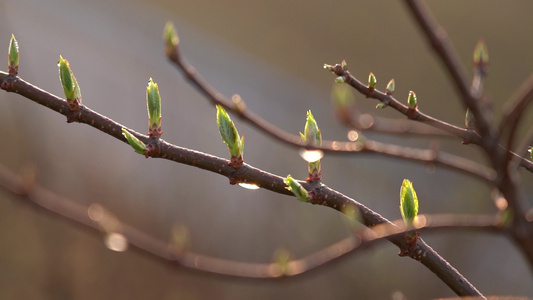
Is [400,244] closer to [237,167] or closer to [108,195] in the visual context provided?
[237,167]

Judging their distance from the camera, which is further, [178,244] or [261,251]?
[261,251]

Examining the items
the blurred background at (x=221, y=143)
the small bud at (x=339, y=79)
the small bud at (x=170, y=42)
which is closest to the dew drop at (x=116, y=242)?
the small bud at (x=170, y=42)

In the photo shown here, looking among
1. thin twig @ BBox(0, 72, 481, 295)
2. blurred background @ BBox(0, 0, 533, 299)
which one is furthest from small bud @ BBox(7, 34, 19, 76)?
blurred background @ BBox(0, 0, 533, 299)

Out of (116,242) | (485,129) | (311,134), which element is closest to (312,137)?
(311,134)

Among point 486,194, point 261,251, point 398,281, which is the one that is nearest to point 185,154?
point 261,251

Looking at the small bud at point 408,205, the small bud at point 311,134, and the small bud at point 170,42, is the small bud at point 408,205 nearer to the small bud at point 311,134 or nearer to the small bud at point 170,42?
the small bud at point 311,134

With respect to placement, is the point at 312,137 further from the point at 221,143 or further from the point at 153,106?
the point at 221,143
